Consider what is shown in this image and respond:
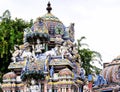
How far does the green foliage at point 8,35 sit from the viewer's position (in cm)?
3028

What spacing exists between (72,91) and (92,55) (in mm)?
10171

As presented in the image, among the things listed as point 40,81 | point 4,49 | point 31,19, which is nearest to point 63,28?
point 40,81

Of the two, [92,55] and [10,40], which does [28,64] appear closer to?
[10,40]

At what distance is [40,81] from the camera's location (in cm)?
2303

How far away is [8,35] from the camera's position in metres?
31.5

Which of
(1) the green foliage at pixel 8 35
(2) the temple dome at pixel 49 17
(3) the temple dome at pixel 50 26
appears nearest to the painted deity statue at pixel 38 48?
(3) the temple dome at pixel 50 26

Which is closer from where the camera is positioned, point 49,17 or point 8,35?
point 49,17

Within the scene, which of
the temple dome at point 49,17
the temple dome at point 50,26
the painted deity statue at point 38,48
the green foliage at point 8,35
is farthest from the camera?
the green foliage at point 8,35

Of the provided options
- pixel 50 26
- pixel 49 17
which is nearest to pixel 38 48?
pixel 50 26

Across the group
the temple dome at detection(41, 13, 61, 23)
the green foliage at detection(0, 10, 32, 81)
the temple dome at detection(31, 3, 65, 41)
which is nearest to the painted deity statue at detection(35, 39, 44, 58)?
the temple dome at detection(31, 3, 65, 41)

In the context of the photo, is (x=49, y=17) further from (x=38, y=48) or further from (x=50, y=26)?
(x=38, y=48)

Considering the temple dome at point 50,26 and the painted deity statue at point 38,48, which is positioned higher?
the temple dome at point 50,26

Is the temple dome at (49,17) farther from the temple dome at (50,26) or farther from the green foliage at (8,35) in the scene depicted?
the green foliage at (8,35)

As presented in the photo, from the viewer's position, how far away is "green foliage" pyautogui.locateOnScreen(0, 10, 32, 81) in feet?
99.3
